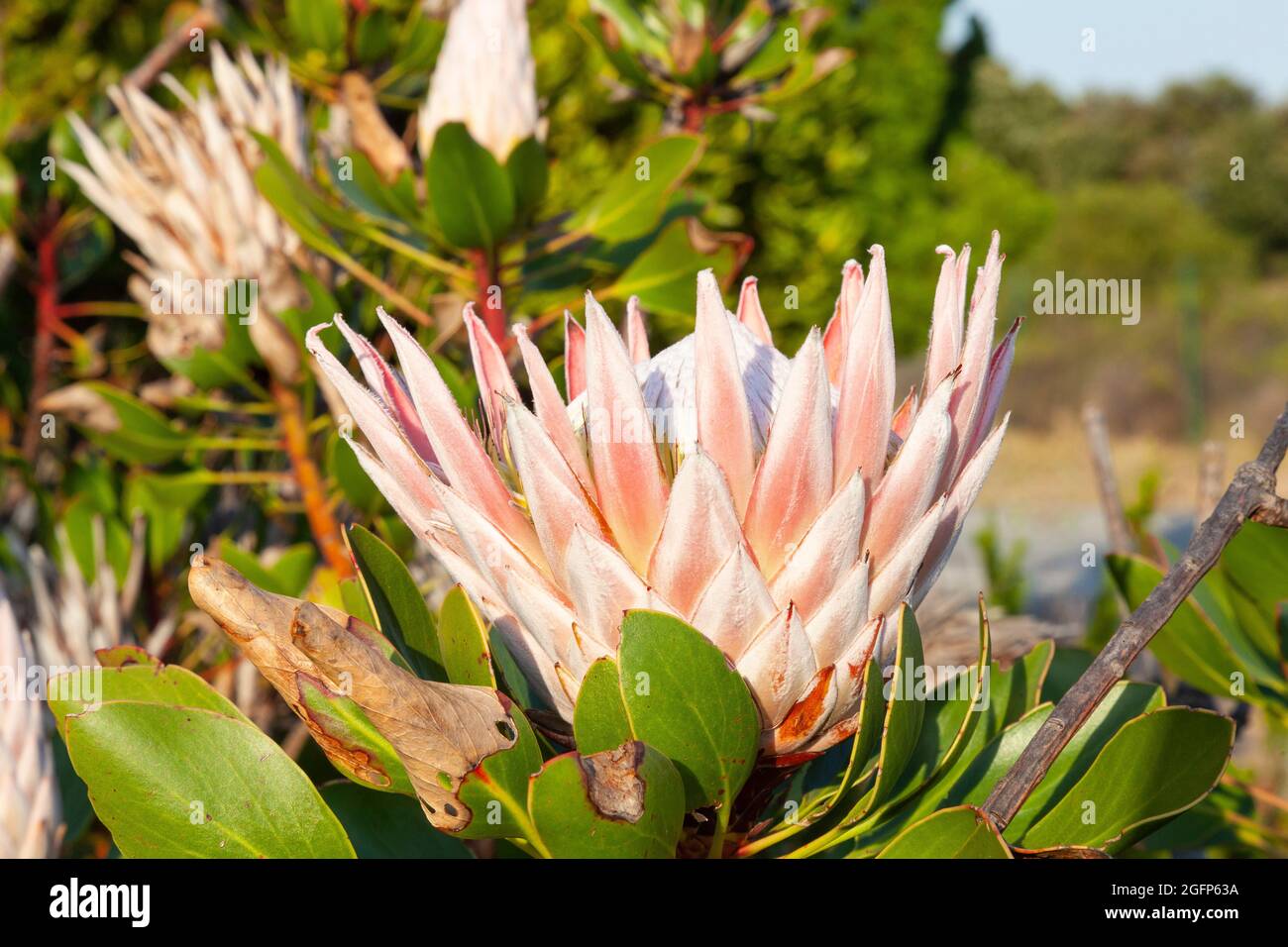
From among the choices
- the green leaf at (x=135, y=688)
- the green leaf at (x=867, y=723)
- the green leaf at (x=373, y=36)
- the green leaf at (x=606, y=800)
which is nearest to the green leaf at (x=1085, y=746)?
the green leaf at (x=867, y=723)

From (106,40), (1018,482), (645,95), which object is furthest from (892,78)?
(645,95)

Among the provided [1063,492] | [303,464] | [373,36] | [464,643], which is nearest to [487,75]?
[373,36]

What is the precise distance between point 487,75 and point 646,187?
20cm

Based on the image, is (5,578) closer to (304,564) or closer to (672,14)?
(304,564)

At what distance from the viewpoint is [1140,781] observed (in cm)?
66

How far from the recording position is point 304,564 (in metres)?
1.33

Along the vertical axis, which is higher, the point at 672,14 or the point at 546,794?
the point at 672,14

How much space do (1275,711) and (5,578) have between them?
149cm

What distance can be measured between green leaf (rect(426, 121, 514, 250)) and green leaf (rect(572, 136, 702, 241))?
0.11 m

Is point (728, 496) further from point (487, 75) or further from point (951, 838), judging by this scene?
point (487, 75)

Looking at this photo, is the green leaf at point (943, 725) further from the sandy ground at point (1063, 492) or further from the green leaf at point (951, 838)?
the sandy ground at point (1063, 492)

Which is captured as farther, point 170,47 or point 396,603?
point 170,47

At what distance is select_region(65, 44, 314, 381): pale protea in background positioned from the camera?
1254 millimetres

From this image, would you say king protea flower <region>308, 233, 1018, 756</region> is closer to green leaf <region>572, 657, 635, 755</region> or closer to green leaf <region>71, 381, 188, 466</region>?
green leaf <region>572, 657, 635, 755</region>
